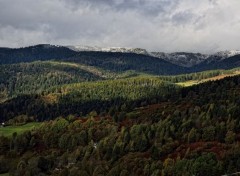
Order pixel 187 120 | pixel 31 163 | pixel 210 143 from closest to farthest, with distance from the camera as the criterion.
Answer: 1. pixel 210 143
2. pixel 31 163
3. pixel 187 120

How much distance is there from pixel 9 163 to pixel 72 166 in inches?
1498

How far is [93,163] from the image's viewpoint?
16312cm

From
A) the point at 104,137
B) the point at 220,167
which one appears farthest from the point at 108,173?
the point at 104,137

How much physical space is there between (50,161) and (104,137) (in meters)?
28.8

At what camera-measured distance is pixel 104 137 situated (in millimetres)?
197500

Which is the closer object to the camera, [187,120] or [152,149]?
[152,149]

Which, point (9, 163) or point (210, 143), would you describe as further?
point (9, 163)

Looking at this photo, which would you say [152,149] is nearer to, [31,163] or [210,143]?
[210,143]

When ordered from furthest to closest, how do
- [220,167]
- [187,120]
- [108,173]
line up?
[187,120] → [108,173] → [220,167]

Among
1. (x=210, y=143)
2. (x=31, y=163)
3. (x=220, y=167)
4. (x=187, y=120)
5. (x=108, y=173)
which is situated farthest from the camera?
(x=187, y=120)

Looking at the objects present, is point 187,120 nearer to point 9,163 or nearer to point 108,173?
point 108,173

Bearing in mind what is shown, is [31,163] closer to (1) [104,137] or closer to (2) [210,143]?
(1) [104,137]

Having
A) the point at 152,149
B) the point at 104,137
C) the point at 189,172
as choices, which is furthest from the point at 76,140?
the point at 189,172

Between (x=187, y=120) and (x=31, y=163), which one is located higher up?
(x=187, y=120)
